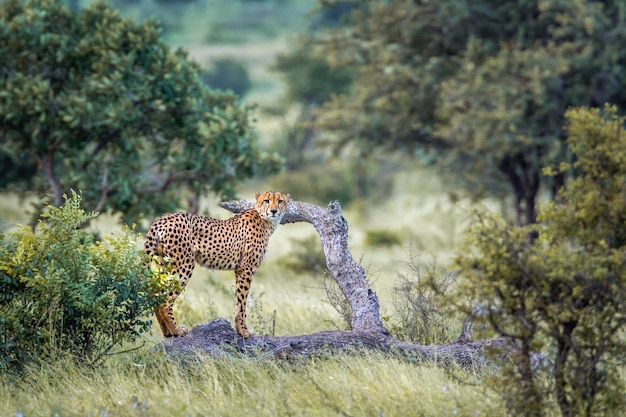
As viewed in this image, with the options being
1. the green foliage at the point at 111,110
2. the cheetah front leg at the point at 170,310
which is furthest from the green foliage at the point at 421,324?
the green foliage at the point at 111,110

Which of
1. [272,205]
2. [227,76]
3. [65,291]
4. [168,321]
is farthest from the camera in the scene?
[227,76]

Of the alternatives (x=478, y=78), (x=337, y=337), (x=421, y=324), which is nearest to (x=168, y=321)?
(x=337, y=337)

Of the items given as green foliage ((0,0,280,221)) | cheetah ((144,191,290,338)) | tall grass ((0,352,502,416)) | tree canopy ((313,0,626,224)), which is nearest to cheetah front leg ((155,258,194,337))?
cheetah ((144,191,290,338))

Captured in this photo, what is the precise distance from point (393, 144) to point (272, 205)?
1167 centimetres

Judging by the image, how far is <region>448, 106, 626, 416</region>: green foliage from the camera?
5742 mm

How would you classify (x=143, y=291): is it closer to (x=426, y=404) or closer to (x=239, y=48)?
(x=426, y=404)

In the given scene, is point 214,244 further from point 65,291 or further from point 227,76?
point 227,76

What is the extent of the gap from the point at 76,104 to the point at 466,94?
7.54 meters

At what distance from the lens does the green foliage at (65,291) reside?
7062 millimetres

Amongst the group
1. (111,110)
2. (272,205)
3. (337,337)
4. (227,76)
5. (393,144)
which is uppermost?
(227,76)

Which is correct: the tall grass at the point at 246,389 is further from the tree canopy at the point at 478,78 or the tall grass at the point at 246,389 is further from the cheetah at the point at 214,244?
the tree canopy at the point at 478,78

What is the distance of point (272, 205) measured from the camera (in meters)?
8.05

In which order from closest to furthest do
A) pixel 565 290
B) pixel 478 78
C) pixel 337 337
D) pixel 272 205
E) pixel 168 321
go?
pixel 565 290, pixel 337 337, pixel 168 321, pixel 272 205, pixel 478 78

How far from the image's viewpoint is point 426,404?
6250 millimetres
